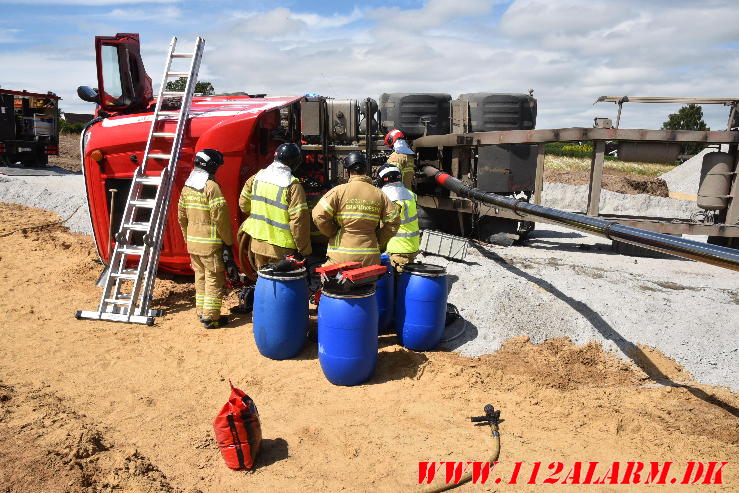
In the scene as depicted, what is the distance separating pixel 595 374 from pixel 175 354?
4054 mm

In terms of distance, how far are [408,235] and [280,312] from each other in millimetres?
1775

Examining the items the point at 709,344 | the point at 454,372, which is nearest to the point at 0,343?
the point at 454,372

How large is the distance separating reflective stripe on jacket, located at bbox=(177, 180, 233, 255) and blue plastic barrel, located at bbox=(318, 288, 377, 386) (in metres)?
1.88

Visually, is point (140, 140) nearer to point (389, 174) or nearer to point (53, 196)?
point (389, 174)

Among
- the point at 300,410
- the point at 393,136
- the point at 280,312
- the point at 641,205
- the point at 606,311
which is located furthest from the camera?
the point at 641,205

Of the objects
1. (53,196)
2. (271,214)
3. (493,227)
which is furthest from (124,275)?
(53,196)

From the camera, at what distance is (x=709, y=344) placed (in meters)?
5.42

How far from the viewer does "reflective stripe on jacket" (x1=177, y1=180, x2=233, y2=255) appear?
583cm

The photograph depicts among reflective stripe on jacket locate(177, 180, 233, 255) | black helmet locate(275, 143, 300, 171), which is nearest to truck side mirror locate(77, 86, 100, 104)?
reflective stripe on jacket locate(177, 180, 233, 255)

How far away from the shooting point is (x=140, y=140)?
6.70 metres

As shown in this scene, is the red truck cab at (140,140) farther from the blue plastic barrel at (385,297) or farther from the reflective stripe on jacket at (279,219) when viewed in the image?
the blue plastic barrel at (385,297)

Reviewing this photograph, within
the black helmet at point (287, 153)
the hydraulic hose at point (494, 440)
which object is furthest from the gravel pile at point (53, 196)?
the hydraulic hose at point (494, 440)

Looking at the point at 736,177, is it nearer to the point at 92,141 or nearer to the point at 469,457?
the point at 469,457

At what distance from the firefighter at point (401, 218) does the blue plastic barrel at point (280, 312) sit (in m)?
1.25
